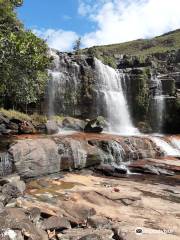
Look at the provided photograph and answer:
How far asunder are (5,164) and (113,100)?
25.0m

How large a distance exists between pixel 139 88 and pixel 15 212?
35.4 meters

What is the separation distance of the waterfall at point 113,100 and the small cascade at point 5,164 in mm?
22214

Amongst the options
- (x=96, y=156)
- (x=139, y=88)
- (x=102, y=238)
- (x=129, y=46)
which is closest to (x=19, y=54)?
(x=96, y=156)

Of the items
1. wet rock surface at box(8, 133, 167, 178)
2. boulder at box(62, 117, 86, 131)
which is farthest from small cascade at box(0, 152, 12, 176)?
boulder at box(62, 117, 86, 131)

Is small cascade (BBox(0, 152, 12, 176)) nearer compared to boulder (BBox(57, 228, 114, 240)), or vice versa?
boulder (BBox(57, 228, 114, 240))

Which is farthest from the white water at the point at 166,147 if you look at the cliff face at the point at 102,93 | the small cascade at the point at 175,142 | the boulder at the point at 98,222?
the boulder at the point at 98,222

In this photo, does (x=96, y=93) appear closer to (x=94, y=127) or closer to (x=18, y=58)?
(x=94, y=127)

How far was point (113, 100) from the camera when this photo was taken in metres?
44.9

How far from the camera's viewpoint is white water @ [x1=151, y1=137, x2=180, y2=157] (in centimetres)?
3353

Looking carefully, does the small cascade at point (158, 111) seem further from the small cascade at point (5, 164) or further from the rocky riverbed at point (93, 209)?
the small cascade at point (5, 164)

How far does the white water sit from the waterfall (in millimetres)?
8673

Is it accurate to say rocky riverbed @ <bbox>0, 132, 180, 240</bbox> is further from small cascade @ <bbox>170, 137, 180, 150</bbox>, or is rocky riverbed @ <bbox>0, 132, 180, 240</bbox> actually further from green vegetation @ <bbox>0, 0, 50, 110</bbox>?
green vegetation @ <bbox>0, 0, 50, 110</bbox>

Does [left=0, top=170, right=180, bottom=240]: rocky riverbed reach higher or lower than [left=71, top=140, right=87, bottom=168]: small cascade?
lower

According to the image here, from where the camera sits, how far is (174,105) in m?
46.1
